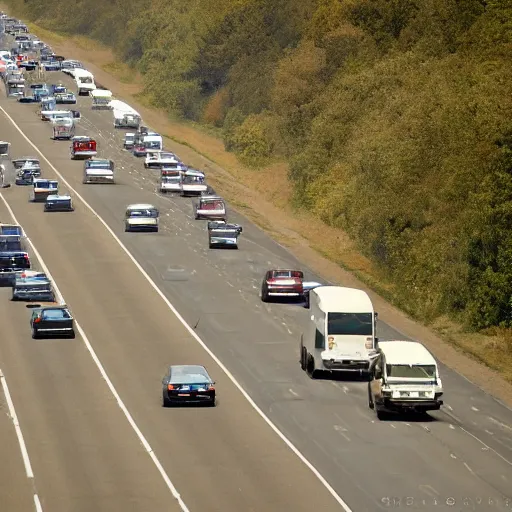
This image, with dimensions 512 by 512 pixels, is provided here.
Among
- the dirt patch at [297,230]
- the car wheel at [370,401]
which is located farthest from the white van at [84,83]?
the car wheel at [370,401]

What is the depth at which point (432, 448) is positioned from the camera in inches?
2092

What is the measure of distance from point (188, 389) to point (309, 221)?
5195 cm

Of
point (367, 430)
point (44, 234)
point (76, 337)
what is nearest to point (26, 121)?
point (44, 234)

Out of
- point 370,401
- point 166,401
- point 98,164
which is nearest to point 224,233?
point 98,164

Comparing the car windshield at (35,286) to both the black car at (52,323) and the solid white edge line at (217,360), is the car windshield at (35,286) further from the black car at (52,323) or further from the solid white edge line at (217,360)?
the black car at (52,323)

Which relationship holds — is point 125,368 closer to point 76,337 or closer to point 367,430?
point 76,337

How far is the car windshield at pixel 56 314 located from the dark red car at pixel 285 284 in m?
12.7

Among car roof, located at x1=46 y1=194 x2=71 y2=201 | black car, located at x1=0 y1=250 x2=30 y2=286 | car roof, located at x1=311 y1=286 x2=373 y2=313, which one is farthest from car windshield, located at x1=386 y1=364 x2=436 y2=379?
car roof, located at x1=46 y1=194 x2=71 y2=201

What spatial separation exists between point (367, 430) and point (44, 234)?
47.7 m

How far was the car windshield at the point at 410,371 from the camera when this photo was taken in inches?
2192

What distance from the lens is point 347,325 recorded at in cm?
6072

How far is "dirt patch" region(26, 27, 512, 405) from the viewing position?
70625mm

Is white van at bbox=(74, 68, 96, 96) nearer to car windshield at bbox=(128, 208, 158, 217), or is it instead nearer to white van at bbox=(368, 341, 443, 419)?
car windshield at bbox=(128, 208, 158, 217)

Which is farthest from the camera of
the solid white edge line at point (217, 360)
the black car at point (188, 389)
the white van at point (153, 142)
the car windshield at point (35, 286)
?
the white van at point (153, 142)
